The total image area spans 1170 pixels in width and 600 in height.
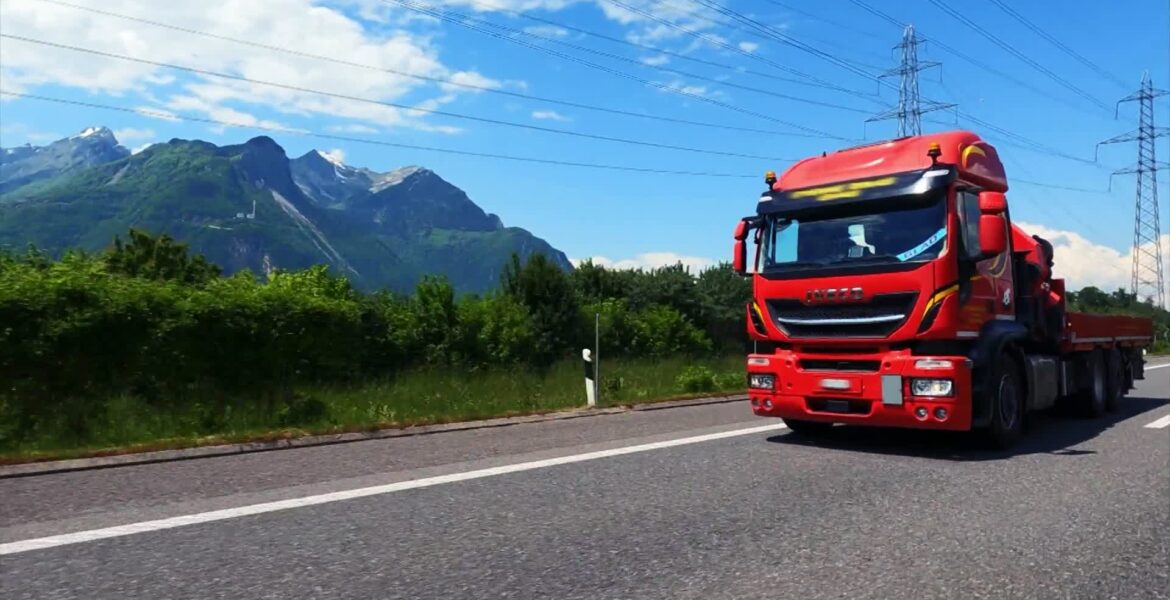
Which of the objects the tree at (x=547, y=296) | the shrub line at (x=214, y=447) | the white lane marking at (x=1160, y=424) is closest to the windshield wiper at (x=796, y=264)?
the shrub line at (x=214, y=447)

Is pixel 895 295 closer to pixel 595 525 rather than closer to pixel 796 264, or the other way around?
pixel 796 264

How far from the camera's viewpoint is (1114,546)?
5102mm

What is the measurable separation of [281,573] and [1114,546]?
15.3 feet

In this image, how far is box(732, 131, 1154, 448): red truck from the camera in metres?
8.26

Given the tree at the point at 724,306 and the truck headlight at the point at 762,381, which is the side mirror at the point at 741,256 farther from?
the tree at the point at 724,306

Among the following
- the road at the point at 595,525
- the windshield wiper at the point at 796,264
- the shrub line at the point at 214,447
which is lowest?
the road at the point at 595,525

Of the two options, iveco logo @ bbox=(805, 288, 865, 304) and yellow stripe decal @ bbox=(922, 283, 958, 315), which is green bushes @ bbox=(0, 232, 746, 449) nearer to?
iveco logo @ bbox=(805, 288, 865, 304)

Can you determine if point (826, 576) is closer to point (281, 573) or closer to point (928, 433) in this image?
point (281, 573)

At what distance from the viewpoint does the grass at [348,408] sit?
8625 mm

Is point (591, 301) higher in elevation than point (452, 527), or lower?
higher

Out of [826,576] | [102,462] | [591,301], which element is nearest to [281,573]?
[826,576]

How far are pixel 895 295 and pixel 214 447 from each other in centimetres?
662

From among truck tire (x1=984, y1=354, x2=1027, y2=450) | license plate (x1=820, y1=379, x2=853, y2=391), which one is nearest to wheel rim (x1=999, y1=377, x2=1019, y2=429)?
truck tire (x1=984, y1=354, x2=1027, y2=450)

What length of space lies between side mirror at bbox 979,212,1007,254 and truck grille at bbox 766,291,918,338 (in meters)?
0.85
